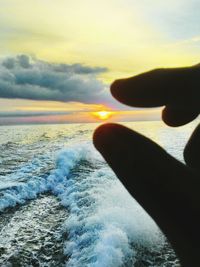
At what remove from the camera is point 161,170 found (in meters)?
0.78

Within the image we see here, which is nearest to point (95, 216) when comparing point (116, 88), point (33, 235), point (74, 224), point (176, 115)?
point (74, 224)

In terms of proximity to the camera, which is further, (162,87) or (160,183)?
(162,87)

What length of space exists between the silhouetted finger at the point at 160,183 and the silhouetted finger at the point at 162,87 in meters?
0.12

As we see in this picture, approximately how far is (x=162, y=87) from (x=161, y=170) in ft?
0.71

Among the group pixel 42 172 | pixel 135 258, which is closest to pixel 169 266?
pixel 135 258

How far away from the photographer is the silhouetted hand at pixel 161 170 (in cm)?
75

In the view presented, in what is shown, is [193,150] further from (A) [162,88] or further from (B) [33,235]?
(B) [33,235]

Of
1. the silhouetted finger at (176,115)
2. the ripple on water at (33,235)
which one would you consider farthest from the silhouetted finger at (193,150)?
the ripple on water at (33,235)

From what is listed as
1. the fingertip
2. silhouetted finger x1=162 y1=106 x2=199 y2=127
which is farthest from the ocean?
the fingertip

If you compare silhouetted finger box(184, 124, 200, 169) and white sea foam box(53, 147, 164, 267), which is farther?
white sea foam box(53, 147, 164, 267)

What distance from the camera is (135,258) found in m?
6.37

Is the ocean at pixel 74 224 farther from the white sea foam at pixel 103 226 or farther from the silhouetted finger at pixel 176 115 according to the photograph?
the silhouetted finger at pixel 176 115

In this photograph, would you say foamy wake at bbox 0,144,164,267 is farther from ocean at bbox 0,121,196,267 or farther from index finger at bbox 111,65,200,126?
index finger at bbox 111,65,200,126

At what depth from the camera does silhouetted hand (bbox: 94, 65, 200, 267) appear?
75cm
